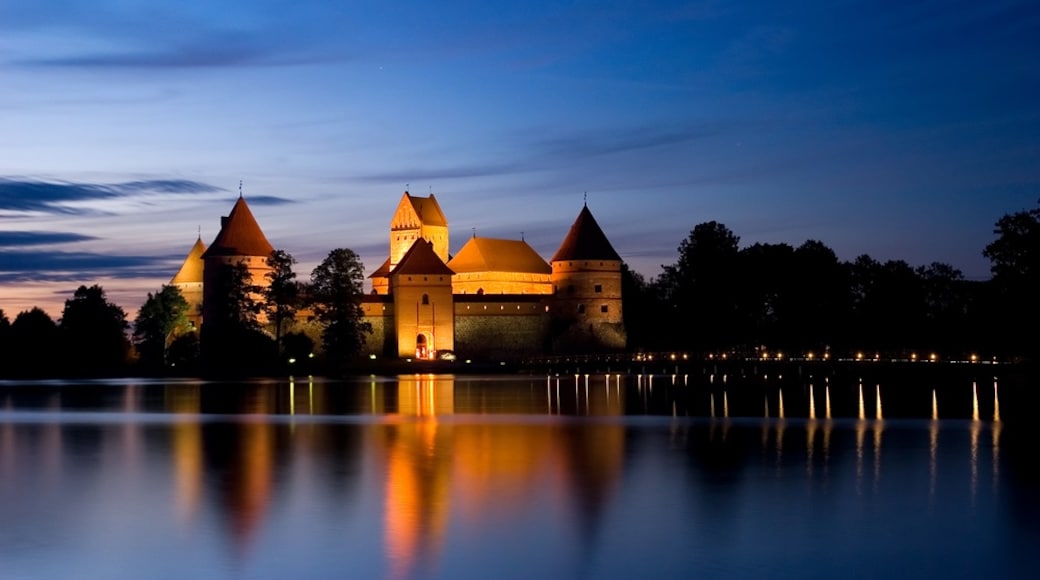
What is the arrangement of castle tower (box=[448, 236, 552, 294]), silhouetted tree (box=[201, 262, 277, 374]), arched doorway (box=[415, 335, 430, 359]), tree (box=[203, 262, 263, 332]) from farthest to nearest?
castle tower (box=[448, 236, 552, 294]) → arched doorway (box=[415, 335, 430, 359]) → tree (box=[203, 262, 263, 332]) → silhouetted tree (box=[201, 262, 277, 374])

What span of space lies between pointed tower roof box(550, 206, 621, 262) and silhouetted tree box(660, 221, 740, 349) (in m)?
4.33

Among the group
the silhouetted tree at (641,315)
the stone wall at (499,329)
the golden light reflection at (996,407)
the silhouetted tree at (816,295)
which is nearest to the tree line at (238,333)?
the stone wall at (499,329)

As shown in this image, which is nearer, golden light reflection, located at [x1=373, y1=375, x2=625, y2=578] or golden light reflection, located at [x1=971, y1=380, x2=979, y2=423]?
golden light reflection, located at [x1=373, y1=375, x2=625, y2=578]

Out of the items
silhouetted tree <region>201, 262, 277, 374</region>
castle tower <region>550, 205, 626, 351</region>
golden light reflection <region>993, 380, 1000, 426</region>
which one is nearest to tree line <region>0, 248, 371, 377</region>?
silhouetted tree <region>201, 262, 277, 374</region>

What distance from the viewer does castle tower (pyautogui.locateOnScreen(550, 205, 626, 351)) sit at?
6141 cm

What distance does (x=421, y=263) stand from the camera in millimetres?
58781

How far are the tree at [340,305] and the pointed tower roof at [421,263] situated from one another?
2.61m

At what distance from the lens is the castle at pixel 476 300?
190 feet

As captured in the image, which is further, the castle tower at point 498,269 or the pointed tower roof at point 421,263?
the castle tower at point 498,269

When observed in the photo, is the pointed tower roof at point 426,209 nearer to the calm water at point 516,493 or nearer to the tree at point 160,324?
the tree at point 160,324

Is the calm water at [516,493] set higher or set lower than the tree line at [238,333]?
lower

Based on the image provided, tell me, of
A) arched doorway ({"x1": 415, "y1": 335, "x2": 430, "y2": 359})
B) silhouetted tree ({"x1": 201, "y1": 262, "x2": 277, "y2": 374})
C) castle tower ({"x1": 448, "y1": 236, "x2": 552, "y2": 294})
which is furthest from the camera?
castle tower ({"x1": 448, "y1": 236, "x2": 552, "y2": 294})

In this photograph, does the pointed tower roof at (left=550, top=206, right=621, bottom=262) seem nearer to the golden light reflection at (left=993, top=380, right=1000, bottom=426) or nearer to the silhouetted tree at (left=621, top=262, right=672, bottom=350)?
the silhouetted tree at (left=621, top=262, right=672, bottom=350)

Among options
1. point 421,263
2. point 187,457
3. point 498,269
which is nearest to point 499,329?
point 421,263
